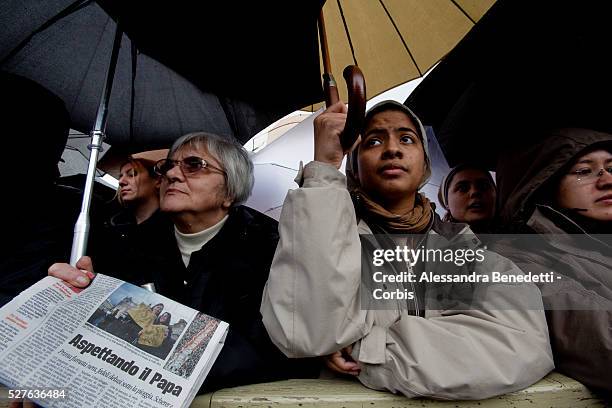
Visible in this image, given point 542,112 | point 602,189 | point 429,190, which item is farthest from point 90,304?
point 429,190

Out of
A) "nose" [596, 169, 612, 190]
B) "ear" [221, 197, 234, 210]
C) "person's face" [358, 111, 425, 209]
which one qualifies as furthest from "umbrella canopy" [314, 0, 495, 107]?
"ear" [221, 197, 234, 210]

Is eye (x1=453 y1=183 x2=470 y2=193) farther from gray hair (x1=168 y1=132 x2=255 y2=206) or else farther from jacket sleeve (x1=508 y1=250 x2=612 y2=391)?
gray hair (x1=168 y1=132 x2=255 y2=206)

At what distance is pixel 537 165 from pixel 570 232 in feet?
1.62

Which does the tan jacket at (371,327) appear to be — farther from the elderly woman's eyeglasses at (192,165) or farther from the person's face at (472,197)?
the person's face at (472,197)

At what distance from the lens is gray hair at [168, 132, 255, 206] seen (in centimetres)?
207

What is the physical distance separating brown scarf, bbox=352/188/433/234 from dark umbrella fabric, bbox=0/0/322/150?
2.84ft

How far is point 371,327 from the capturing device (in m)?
A: 1.15

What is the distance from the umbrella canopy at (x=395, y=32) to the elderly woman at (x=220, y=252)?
40.3 inches

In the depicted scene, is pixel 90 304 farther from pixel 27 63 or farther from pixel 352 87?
pixel 27 63

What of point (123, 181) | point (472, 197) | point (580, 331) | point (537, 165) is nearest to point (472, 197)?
point (472, 197)

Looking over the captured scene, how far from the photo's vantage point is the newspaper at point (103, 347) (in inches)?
34.1

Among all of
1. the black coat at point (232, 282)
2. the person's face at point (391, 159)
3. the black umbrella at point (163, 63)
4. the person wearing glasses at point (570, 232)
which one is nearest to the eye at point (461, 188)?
the person wearing glasses at point (570, 232)

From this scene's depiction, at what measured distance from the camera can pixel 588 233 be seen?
1.71 metres

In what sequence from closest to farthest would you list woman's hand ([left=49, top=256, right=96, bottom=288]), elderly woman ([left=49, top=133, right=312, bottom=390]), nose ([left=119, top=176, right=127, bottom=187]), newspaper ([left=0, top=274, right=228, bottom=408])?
newspaper ([left=0, top=274, right=228, bottom=408]) → woman's hand ([left=49, top=256, right=96, bottom=288]) → elderly woman ([left=49, top=133, right=312, bottom=390]) → nose ([left=119, top=176, right=127, bottom=187])
